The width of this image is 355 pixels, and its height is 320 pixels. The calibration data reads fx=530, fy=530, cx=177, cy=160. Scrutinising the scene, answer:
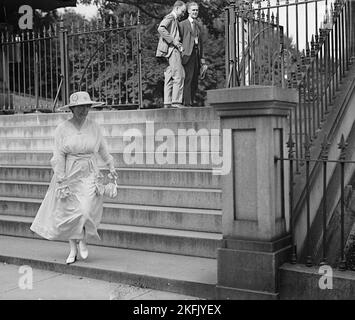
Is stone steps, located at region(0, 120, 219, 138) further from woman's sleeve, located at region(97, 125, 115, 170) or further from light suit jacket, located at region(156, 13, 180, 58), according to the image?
woman's sleeve, located at region(97, 125, 115, 170)

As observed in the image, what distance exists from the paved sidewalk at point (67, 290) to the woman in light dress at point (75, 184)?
0.35 metres

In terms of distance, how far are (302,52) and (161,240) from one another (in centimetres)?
286

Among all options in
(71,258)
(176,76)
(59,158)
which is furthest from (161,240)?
(176,76)

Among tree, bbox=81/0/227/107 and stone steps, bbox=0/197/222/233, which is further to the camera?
tree, bbox=81/0/227/107

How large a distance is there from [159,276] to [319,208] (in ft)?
6.10

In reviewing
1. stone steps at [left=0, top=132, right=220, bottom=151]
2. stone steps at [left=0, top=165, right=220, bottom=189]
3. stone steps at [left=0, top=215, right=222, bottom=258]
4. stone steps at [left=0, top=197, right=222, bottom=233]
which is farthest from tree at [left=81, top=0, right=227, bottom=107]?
stone steps at [left=0, top=215, right=222, bottom=258]

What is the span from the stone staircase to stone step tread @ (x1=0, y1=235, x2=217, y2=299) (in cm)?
22

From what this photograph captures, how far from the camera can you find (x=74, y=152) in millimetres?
5953

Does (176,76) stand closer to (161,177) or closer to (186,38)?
(186,38)

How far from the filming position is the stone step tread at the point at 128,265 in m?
5.18

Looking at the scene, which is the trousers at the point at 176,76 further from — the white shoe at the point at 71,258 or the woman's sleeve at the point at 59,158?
the white shoe at the point at 71,258

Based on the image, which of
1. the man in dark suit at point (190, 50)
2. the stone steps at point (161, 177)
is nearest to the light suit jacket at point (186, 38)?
the man in dark suit at point (190, 50)

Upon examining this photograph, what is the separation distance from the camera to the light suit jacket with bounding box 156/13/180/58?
10078 mm

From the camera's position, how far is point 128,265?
18.8 ft
